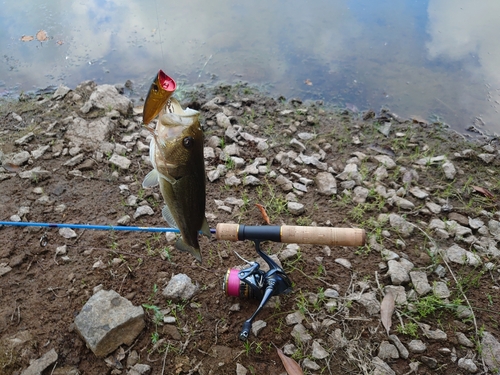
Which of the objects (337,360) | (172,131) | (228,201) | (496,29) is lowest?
(337,360)

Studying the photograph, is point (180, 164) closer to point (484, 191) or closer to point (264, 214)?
point (264, 214)

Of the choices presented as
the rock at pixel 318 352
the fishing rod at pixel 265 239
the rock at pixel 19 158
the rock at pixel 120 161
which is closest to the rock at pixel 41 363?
the fishing rod at pixel 265 239

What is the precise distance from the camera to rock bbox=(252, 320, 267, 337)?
118 inches

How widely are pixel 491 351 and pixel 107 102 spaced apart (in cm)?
442

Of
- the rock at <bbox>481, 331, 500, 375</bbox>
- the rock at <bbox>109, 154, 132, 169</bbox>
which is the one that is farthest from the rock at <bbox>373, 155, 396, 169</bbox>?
the rock at <bbox>109, 154, 132, 169</bbox>

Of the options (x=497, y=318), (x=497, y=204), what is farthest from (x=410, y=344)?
(x=497, y=204)

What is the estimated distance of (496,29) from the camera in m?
7.05

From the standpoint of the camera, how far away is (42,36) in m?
6.93

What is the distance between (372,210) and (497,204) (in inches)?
48.7

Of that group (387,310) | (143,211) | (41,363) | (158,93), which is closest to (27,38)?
(143,211)

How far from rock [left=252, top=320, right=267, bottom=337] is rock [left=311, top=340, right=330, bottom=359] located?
0.36 m

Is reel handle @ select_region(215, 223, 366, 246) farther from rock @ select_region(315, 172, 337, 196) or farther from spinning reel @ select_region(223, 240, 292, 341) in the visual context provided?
rock @ select_region(315, 172, 337, 196)

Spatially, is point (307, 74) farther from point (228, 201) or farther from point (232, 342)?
point (232, 342)

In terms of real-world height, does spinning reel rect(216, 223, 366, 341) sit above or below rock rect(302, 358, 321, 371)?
above
